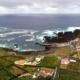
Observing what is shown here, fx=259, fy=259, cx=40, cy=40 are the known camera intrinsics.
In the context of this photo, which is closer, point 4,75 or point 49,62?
point 4,75

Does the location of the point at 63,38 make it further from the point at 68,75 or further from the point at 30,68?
the point at 68,75

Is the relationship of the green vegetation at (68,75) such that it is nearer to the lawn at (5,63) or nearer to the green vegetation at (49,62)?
the green vegetation at (49,62)

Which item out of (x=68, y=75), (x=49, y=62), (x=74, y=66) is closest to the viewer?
(x=68, y=75)

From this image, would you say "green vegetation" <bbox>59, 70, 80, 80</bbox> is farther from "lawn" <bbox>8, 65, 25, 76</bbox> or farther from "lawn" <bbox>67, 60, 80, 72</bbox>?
"lawn" <bbox>8, 65, 25, 76</bbox>

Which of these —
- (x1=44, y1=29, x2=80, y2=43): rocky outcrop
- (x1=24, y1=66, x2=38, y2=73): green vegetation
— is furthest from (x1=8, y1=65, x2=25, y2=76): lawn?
(x1=44, y1=29, x2=80, y2=43): rocky outcrop

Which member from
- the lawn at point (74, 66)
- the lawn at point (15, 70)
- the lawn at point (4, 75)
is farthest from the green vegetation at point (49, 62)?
the lawn at point (4, 75)

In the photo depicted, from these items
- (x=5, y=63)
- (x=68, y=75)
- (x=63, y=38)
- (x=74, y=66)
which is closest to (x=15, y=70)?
(x=5, y=63)
